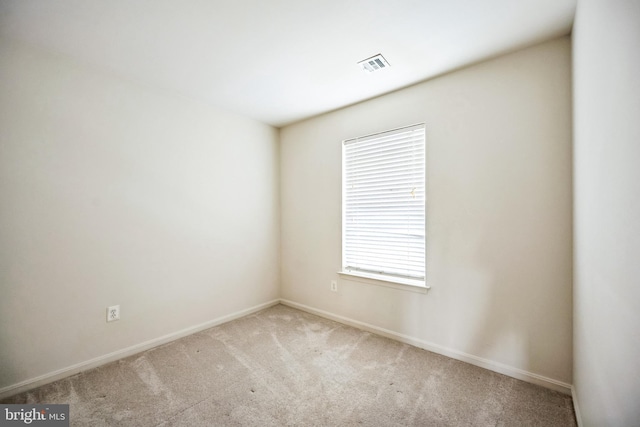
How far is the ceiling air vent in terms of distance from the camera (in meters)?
2.10

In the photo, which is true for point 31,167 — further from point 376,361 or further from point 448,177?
point 448,177

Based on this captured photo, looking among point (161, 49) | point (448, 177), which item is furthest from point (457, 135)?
point (161, 49)

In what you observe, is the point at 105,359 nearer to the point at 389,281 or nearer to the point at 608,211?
the point at 389,281

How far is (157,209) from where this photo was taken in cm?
257

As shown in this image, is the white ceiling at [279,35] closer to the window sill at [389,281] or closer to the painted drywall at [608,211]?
the painted drywall at [608,211]

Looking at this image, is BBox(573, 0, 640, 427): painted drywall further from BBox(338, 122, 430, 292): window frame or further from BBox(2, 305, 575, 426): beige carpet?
BBox(338, 122, 430, 292): window frame

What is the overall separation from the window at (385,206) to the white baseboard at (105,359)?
5.20 feet

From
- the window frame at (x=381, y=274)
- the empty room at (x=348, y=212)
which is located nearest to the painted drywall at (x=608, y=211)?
the empty room at (x=348, y=212)

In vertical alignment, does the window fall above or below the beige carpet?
above

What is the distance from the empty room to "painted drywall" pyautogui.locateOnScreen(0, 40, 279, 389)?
16mm

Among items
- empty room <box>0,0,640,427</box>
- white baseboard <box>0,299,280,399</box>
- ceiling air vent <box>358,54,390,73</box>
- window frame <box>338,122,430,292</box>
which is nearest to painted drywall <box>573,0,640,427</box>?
empty room <box>0,0,640,427</box>

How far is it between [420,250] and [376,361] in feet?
3.44

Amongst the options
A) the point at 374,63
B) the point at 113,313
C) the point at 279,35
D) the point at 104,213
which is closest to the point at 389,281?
the point at 374,63

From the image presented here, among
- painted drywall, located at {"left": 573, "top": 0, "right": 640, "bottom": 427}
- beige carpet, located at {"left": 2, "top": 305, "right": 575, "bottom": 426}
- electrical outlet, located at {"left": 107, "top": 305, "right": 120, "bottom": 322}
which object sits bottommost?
beige carpet, located at {"left": 2, "top": 305, "right": 575, "bottom": 426}
